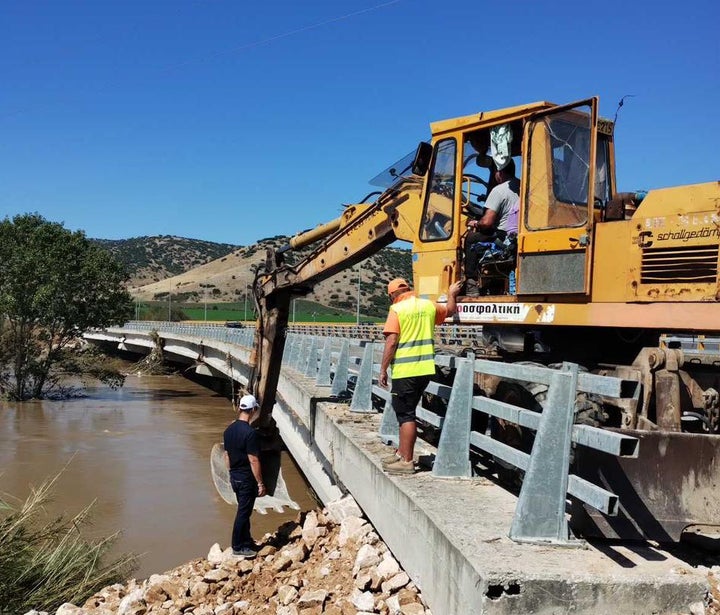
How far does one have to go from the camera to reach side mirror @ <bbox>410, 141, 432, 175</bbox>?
7121mm

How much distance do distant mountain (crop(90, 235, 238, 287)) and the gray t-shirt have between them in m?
155

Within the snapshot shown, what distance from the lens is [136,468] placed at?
16.7m

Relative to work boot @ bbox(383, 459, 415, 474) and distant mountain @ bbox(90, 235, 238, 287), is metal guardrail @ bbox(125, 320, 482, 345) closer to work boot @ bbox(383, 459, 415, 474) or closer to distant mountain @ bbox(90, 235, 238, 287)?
work boot @ bbox(383, 459, 415, 474)

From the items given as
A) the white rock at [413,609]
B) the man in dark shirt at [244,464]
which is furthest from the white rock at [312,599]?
the man in dark shirt at [244,464]

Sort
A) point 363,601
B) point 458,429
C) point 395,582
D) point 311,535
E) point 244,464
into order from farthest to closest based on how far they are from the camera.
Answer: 1. point 244,464
2. point 311,535
3. point 458,429
4. point 395,582
5. point 363,601

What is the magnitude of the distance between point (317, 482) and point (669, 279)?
6067 mm

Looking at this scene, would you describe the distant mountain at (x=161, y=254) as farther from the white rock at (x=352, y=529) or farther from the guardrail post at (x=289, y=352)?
the white rock at (x=352, y=529)

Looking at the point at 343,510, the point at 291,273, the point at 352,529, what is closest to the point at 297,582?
the point at 352,529

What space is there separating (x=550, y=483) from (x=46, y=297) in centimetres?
3024

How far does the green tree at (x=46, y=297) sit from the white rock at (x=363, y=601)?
94.7ft

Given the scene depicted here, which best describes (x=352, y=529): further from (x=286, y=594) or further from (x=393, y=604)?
(x=393, y=604)

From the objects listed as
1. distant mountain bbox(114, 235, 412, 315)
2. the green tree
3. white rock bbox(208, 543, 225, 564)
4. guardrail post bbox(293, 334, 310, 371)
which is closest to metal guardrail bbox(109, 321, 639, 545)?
white rock bbox(208, 543, 225, 564)

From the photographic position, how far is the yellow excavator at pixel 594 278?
4387 millimetres

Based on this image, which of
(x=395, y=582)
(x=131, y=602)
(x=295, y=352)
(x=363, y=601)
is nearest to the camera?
(x=363, y=601)
